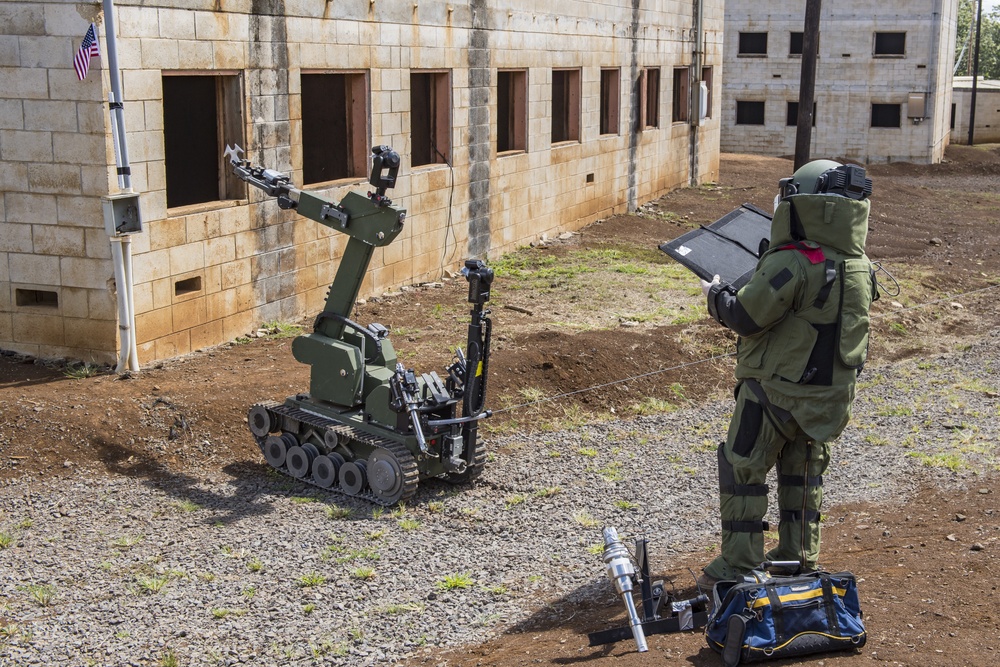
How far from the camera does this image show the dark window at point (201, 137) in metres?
10.7

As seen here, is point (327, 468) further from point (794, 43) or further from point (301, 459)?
point (794, 43)

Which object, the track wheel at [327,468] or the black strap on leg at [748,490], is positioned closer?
the black strap on leg at [748,490]

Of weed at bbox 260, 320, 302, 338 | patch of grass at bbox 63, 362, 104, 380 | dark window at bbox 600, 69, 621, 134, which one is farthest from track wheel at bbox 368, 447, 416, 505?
dark window at bbox 600, 69, 621, 134

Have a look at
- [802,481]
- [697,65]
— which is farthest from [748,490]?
[697,65]

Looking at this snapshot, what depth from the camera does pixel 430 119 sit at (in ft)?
48.0

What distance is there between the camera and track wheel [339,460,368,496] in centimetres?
763

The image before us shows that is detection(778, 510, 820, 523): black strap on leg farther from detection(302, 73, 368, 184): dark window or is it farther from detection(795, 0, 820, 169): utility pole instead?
detection(302, 73, 368, 184): dark window

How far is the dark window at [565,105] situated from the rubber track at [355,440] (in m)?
11.4

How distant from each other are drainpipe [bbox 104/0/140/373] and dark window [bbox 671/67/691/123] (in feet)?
54.9

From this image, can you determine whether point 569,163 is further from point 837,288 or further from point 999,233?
point 837,288

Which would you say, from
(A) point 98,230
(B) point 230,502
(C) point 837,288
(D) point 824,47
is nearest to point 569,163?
(A) point 98,230

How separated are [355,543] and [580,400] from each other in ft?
11.7

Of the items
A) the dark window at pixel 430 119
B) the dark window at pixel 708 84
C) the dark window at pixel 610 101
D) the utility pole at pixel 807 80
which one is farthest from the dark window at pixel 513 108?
the dark window at pixel 708 84

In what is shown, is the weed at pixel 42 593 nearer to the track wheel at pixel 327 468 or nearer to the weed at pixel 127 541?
the weed at pixel 127 541
